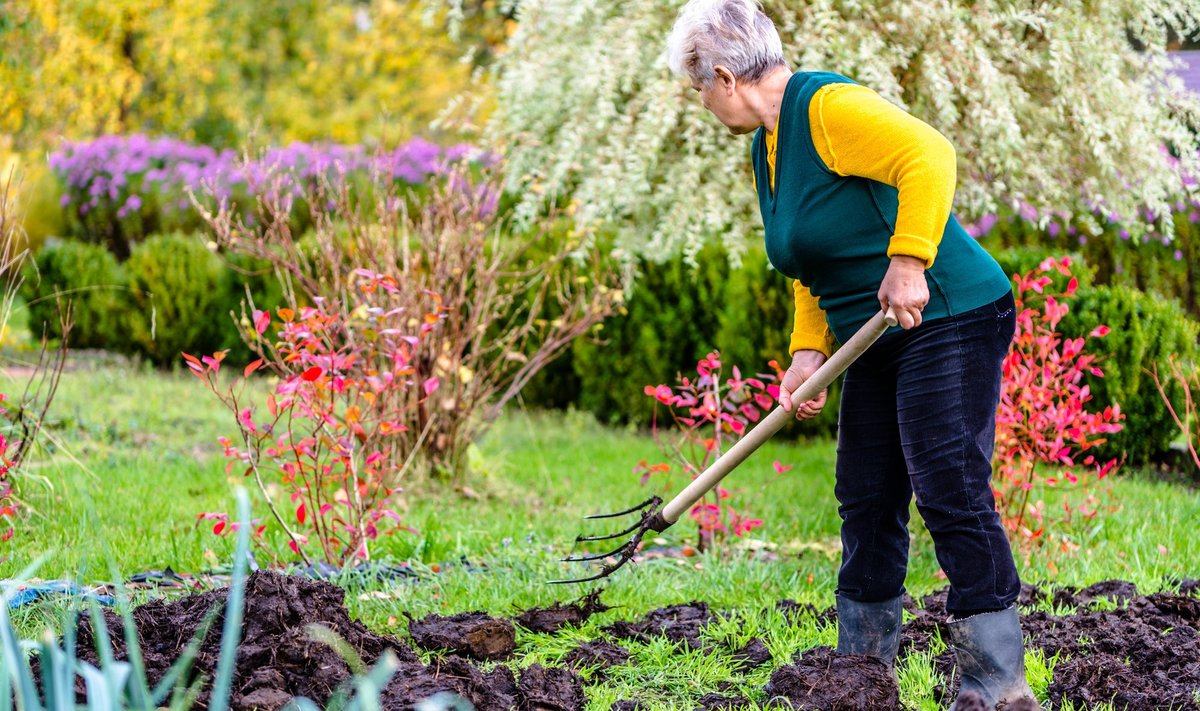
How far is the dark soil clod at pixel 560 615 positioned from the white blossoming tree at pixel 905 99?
2.08 m

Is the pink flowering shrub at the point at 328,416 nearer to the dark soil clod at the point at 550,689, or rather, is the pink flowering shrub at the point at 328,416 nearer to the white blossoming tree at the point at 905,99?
the dark soil clod at the point at 550,689

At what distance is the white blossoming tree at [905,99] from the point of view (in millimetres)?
4492

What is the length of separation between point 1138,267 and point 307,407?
610cm

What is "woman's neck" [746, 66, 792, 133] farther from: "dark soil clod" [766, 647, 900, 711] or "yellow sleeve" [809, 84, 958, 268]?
"dark soil clod" [766, 647, 900, 711]

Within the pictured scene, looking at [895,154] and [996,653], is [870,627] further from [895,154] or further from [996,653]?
[895,154]

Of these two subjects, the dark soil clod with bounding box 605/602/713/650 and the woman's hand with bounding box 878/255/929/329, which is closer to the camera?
the woman's hand with bounding box 878/255/929/329

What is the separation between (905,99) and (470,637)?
10.7 ft

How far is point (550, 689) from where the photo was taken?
8.18 ft

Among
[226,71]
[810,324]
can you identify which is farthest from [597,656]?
[226,71]

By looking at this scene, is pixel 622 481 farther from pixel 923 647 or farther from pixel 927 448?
pixel 927 448

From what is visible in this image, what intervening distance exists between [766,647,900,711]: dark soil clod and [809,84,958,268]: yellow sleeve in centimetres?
92

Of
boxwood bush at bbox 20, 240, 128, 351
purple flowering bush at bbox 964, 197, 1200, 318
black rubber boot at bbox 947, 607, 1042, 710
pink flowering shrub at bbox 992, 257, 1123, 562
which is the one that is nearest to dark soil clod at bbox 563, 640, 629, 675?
black rubber boot at bbox 947, 607, 1042, 710

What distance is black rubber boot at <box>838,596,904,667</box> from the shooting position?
8.74 ft

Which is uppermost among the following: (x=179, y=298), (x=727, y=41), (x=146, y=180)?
(x=727, y=41)
